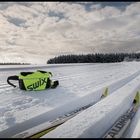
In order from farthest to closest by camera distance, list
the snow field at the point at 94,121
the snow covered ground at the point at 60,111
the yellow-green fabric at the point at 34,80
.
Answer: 1. the yellow-green fabric at the point at 34,80
2. the snow covered ground at the point at 60,111
3. the snow field at the point at 94,121

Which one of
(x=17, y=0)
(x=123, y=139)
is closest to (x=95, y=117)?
(x=123, y=139)

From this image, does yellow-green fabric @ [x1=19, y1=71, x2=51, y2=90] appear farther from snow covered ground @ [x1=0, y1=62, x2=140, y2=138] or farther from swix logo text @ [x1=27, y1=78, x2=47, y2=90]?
snow covered ground @ [x1=0, y1=62, x2=140, y2=138]

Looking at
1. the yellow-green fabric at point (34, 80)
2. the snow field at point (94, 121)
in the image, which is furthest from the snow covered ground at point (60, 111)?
the yellow-green fabric at point (34, 80)

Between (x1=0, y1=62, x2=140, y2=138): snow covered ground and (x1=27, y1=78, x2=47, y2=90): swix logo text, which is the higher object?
(x1=27, y1=78, x2=47, y2=90): swix logo text

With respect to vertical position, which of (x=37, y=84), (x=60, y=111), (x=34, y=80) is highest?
(x=34, y=80)

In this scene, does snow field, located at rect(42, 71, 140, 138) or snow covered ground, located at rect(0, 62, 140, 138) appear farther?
snow covered ground, located at rect(0, 62, 140, 138)

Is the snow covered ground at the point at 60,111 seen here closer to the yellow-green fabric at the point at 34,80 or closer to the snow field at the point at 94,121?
the snow field at the point at 94,121

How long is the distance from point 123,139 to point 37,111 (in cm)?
163

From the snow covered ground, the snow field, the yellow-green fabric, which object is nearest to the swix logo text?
the yellow-green fabric

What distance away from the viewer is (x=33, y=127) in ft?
11.3

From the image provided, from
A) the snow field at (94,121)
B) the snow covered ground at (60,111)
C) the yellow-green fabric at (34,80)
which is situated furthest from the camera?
the yellow-green fabric at (34,80)

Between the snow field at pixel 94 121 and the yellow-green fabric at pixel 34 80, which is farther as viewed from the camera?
the yellow-green fabric at pixel 34 80

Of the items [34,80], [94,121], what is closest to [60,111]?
[94,121]

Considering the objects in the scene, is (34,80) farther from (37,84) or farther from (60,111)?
(60,111)
